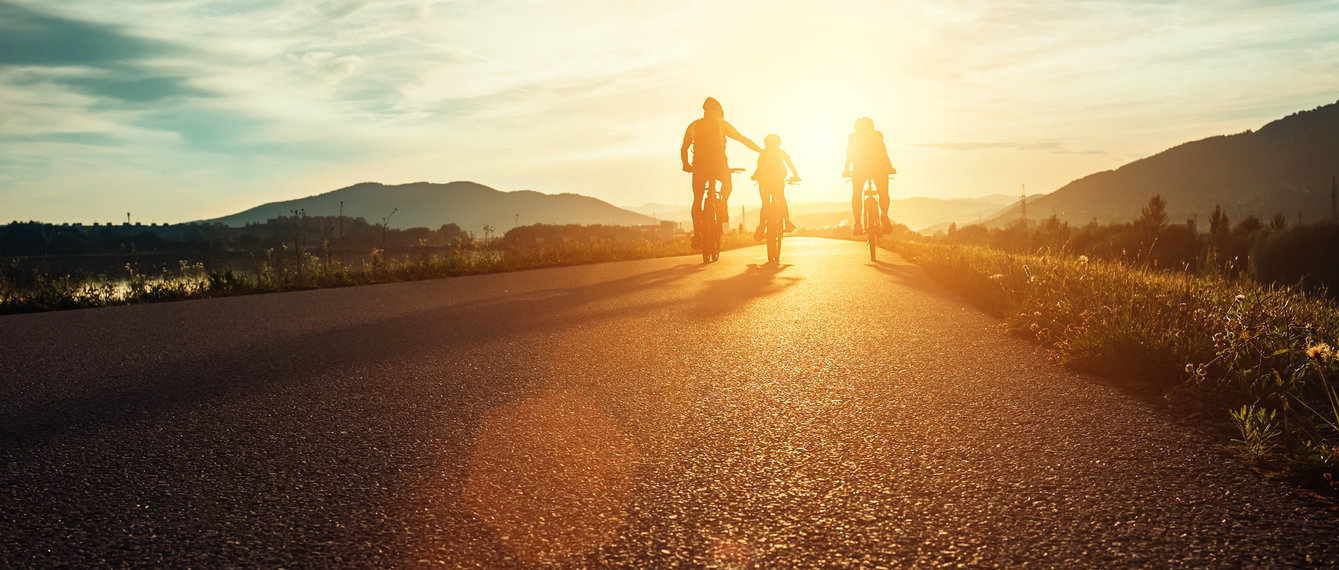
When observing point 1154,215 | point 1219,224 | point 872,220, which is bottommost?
point 1219,224

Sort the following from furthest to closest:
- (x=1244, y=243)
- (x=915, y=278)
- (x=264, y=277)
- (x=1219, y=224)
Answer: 1. (x=1219, y=224)
2. (x=1244, y=243)
3. (x=264, y=277)
4. (x=915, y=278)

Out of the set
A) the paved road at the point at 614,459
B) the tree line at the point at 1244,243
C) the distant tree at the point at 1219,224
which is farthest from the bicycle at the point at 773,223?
the distant tree at the point at 1219,224

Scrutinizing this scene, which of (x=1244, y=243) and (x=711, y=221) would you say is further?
(x=1244, y=243)

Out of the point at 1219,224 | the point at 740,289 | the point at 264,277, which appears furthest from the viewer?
the point at 1219,224

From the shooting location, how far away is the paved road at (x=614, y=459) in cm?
260

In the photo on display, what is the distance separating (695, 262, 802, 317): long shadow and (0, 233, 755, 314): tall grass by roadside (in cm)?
461

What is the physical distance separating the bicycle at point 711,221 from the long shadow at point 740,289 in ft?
5.95

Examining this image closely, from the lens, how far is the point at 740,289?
1114cm

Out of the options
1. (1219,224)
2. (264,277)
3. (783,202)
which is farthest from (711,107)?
(1219,224)

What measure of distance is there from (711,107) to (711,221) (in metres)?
2.13

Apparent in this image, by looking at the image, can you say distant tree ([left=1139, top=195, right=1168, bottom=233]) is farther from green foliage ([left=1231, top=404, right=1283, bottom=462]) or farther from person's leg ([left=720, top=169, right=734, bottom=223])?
green foliage ([left=1231, top=404, right=1283, bottom=462])

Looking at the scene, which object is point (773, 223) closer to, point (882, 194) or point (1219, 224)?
point (882, 194)

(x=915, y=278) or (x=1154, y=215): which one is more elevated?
(x=1154, y=215)

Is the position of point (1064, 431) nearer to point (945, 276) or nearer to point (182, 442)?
point (182, 442)
